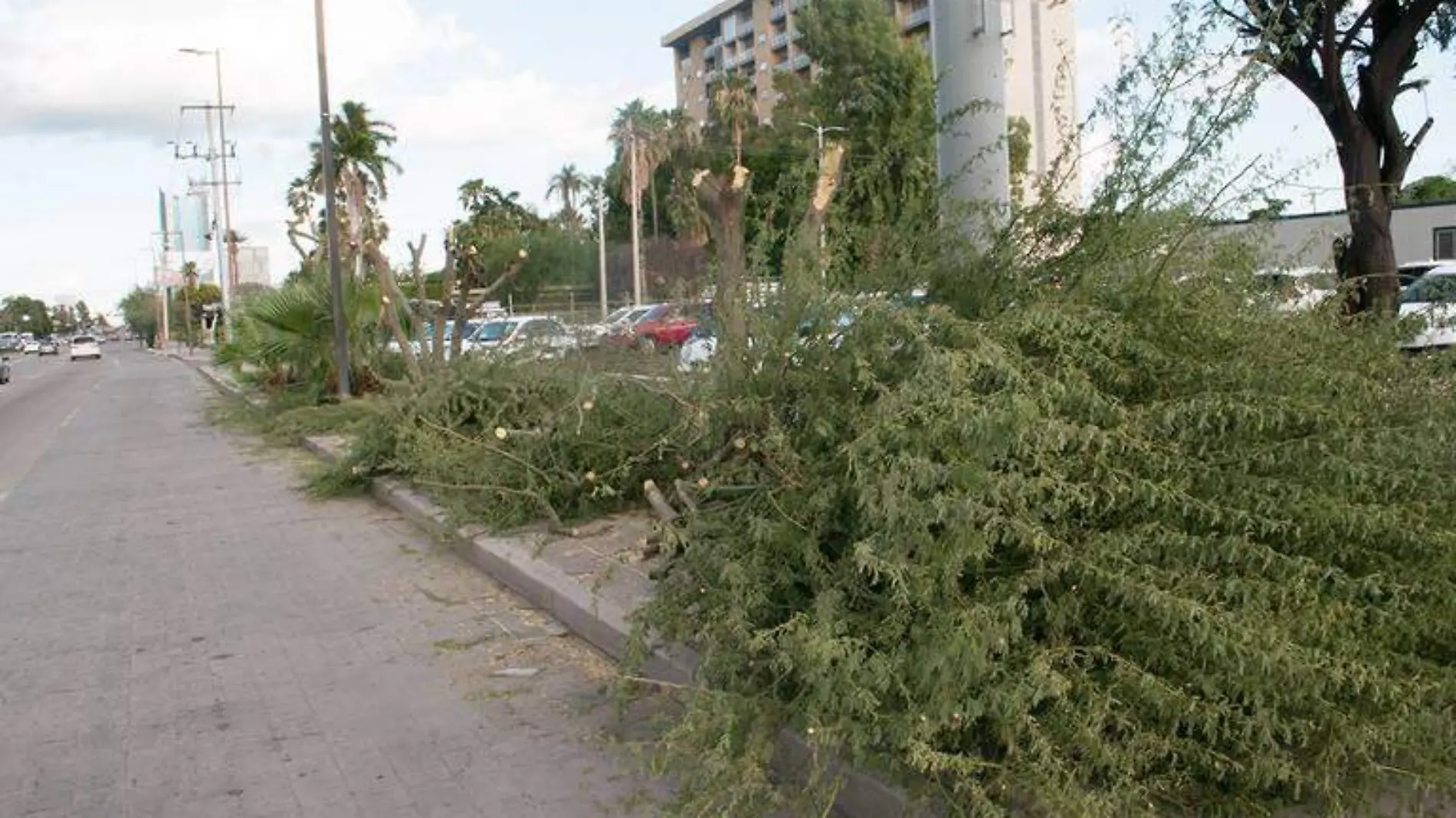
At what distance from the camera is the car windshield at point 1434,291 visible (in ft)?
14.6

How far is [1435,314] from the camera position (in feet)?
14.6

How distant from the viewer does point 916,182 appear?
552 centimetres

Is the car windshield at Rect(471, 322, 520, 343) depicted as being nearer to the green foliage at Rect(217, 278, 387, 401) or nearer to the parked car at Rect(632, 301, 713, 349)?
the parked car at Rect(632, 301, 713, 349)

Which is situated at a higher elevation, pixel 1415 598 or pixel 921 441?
pixel 921 441

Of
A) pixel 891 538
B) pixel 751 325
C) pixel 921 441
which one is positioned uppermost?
pixel 751 325

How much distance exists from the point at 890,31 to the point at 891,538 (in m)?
53.2

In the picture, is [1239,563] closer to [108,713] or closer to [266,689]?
[266,689]

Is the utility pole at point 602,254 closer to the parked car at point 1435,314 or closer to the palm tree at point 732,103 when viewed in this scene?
the palm tree at point 732,103

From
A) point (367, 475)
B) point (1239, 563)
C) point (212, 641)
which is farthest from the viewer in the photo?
point (367, 475)

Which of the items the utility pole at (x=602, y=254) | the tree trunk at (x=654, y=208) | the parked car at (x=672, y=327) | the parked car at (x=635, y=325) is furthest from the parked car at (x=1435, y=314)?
the tree trunk at (x=654, y=208)

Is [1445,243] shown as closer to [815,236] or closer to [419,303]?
[419,303]

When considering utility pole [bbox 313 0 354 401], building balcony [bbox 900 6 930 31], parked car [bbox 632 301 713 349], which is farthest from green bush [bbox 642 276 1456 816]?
building balcony [bbox 900 6 930 31]

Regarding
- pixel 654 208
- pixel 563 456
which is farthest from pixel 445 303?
pixel 654 208

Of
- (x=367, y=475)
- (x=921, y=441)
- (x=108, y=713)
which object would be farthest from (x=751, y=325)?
(x=367, y=475)
